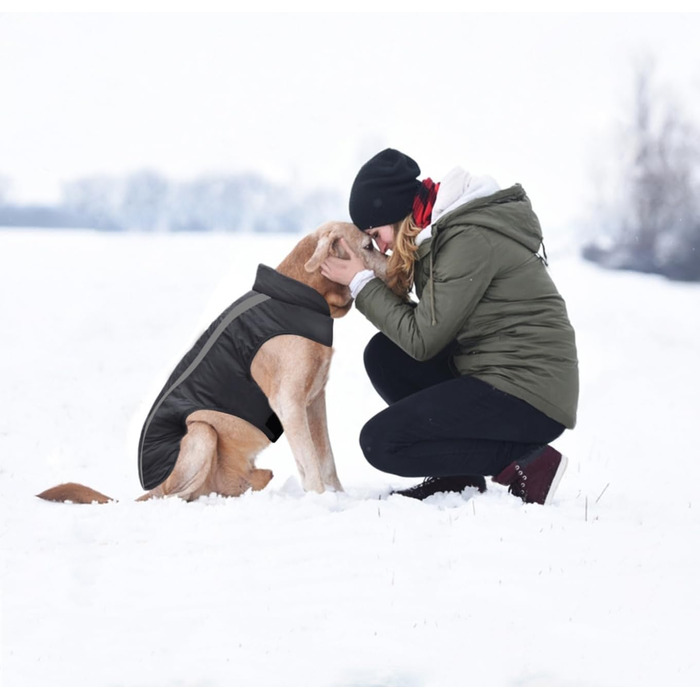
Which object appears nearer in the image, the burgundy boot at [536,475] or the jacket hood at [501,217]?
the jacket hood at [501,217]

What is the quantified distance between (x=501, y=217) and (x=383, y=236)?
→ 1.88 ft

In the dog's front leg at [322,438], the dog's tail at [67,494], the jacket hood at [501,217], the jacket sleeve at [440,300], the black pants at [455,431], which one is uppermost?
the jacket hood at [501,217]

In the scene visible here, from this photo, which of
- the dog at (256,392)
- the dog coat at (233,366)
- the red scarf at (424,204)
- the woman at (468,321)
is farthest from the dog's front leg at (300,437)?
the red scarf at (424,204)

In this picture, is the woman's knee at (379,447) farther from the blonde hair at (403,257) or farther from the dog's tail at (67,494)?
the dog's tail at (67,494)

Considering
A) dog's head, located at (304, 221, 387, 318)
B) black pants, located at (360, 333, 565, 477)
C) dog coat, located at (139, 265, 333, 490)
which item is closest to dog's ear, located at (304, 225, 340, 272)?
dog's head, located at (304, 221, 387, 318)

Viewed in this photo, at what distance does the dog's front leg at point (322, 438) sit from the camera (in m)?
4.18

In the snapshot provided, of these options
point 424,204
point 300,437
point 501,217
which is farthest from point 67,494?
point 501,217

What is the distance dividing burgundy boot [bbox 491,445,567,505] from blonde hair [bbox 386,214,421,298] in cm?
99

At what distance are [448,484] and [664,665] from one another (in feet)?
5.95

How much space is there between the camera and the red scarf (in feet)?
12.4

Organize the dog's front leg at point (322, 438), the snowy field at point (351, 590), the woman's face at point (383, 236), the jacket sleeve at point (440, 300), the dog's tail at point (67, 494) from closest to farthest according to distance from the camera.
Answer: the snowy field at point (351, 590) < the jacket sleeve at point (440, 300) < the woman's face at point (383, 236) < the dog's tail at point (67, 494) < the dog's front leg at point (322, 438)

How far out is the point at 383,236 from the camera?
3902 mm

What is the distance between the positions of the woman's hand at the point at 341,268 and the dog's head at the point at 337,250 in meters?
0.03

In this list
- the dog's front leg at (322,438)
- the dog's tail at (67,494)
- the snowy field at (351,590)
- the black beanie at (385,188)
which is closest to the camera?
the snowy field at (351,590)
